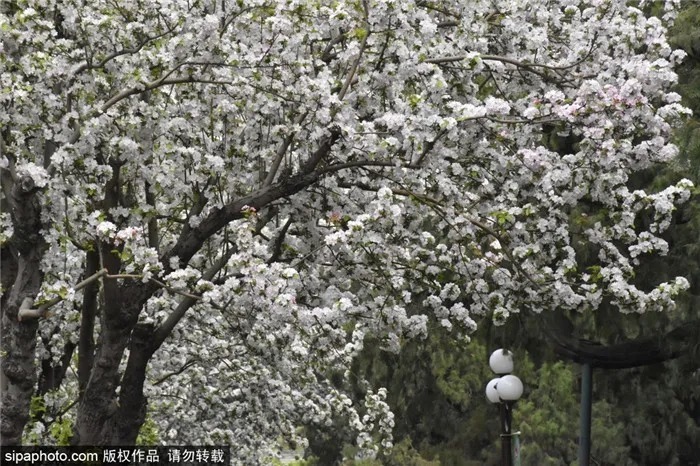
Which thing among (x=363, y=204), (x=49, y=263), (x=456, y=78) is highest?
(x=456, y=78)

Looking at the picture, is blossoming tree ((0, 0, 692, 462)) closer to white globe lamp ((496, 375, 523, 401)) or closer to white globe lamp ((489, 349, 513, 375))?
white globe lamp ((496, 375, 523, 401))

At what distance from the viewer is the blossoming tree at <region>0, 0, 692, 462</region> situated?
10414 millimetres

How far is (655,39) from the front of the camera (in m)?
11.2

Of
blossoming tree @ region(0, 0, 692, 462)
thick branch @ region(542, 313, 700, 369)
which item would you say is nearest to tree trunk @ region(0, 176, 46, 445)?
blossoming tree @ region(0, 0, 692, 462)

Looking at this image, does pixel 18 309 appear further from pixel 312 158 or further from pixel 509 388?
pixel 509 388

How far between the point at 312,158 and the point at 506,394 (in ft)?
15.1

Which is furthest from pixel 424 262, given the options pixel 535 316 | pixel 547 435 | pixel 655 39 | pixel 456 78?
pixel 547 435

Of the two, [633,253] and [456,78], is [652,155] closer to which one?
[633,253]

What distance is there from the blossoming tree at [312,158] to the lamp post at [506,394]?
2.57 metres

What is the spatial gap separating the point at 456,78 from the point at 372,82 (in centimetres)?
97

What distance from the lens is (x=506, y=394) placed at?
1445 centimetres

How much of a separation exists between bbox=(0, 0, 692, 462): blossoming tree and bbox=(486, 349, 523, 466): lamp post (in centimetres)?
257

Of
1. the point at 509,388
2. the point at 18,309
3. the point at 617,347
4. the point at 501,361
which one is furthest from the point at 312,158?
the point at 617,347

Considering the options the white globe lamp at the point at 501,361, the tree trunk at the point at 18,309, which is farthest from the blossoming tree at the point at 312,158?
the white globe lamp at the point at 501,361
